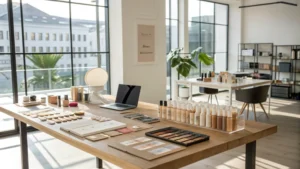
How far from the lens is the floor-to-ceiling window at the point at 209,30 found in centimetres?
916

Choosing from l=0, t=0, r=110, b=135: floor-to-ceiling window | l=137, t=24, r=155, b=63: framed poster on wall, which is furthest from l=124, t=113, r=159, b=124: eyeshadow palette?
l=137, t=24, r=155, b=63: framed poster on wall

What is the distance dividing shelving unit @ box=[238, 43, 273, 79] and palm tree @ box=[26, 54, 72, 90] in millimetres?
6489

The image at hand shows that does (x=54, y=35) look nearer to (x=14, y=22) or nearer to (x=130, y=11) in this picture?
(x=14, y=22)

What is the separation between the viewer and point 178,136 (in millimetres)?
2066

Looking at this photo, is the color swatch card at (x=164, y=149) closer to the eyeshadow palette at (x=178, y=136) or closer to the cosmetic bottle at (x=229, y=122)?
the eyeshadow palette at (x=178, y=136)

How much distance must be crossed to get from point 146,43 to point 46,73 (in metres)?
2.20

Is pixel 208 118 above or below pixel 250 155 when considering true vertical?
above

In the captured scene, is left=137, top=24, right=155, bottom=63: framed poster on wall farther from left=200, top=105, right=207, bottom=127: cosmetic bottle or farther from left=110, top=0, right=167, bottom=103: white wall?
left=200, top=105, right=207, bottom=127: cosmetic bottle

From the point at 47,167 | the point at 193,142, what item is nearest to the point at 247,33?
the point at 47,167

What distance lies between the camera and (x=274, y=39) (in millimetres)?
9320

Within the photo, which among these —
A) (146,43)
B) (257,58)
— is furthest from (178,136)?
(257,58)

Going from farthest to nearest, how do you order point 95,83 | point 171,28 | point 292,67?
1. point 292,67
2. point 171,28
3. point 95,83

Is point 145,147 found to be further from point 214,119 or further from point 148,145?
point 214,119

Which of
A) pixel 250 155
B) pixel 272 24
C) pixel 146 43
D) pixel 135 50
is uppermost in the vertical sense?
pixel 272 24
